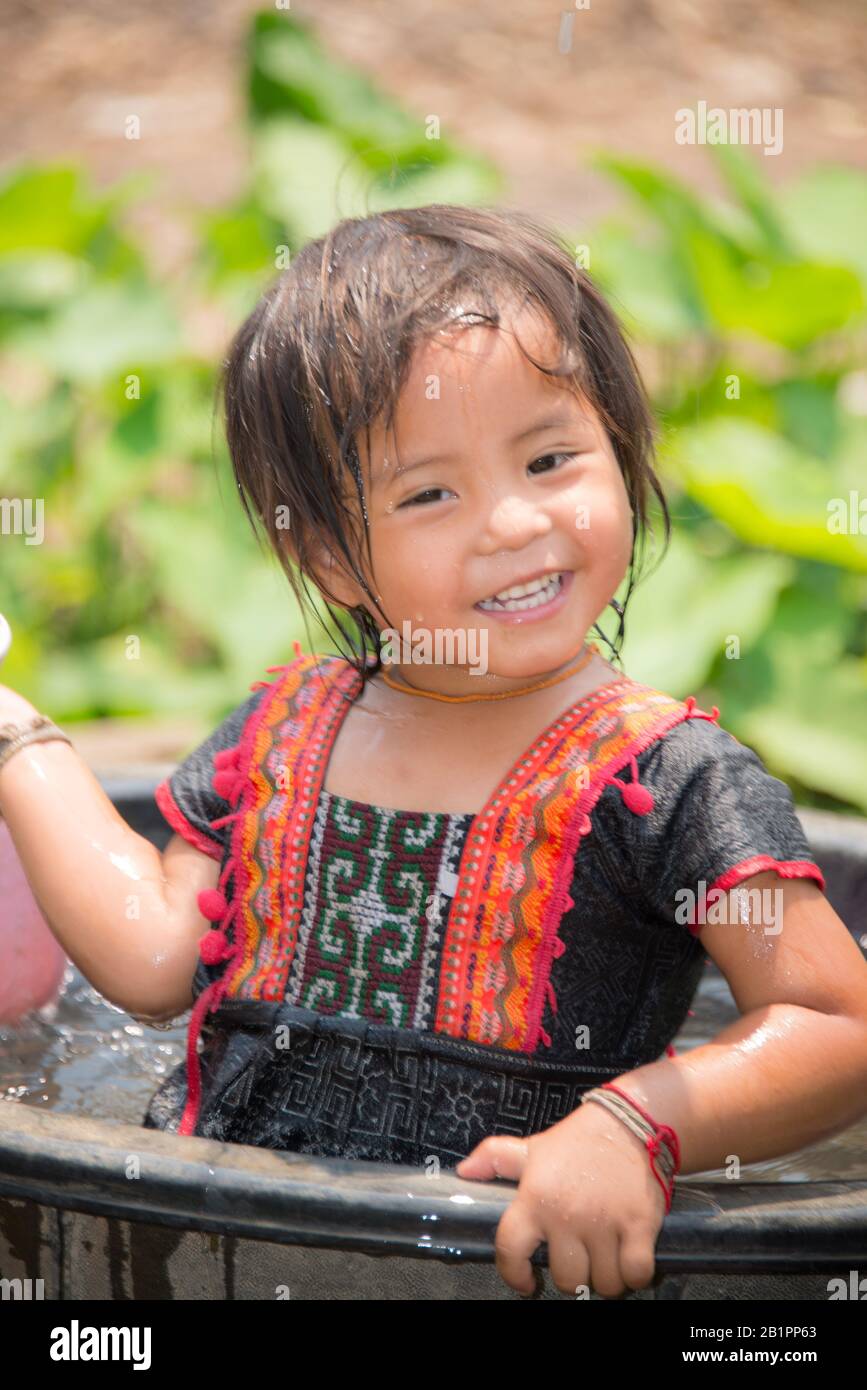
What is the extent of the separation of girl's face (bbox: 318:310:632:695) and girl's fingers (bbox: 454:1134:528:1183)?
1.16 feet

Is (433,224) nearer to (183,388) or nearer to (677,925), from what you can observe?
(677,925)

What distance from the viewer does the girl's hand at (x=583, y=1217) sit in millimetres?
1079

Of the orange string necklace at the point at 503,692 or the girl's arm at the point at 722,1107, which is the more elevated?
the orange string necklace at the point at 503,692

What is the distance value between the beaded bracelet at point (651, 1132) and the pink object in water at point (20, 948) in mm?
728

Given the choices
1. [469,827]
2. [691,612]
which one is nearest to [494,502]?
[469,827]

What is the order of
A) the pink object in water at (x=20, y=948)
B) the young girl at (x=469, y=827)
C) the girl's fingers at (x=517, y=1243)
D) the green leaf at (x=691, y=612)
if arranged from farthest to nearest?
1. the green leaf at (x=691, y=612)
2. the pink object in water at (x=20, y=948)
3. the young girl at (x=469, y=827)
4. the girl's fingers at (x=517, y=1243)

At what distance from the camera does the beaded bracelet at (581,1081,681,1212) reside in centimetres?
113

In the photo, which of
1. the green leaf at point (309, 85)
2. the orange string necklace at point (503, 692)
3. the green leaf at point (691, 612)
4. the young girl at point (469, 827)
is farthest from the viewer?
the green leaf at point (309, 85)

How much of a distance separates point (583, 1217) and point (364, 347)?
2.09 ft

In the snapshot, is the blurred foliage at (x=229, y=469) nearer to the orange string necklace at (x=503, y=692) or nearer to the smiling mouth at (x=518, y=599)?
the orange string necklace at (x=503, y=692)

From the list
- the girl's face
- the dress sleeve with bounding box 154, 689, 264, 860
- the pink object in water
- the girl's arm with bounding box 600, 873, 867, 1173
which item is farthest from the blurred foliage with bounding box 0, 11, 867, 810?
the girl's arm with bounding box 600, 873, 867, 1173

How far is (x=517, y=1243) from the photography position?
3.51ft

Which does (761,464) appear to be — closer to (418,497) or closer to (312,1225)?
(418,497)

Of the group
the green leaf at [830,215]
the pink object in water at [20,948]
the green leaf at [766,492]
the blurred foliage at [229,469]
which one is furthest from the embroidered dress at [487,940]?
the green leaf at [830,215]
